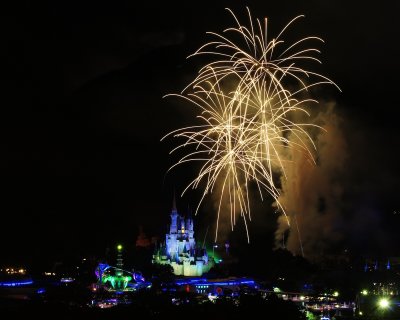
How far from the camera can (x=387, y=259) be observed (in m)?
52.2

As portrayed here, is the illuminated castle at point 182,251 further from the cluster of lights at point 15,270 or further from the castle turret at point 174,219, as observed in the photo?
the cluster of lights at point 15,270

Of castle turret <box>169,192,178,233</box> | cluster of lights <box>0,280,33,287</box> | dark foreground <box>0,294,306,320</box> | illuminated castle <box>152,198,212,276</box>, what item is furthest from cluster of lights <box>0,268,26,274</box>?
dark foreground <box>0,294,306,320</box>

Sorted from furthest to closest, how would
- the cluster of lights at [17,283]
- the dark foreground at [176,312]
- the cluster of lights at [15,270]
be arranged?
the cluster of lights at [15,270] → the cluster of lights at [17,283] → the dark foreground at [176,312]

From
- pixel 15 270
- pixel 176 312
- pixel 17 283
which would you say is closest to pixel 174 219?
pixel 15 270

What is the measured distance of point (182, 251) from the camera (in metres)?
60.3

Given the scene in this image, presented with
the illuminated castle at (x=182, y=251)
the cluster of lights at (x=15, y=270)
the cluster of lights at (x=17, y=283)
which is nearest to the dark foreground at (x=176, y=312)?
the cluster of lights at (x=17, y=283)

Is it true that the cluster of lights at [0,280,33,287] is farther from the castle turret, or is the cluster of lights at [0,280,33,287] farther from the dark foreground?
the castle turret

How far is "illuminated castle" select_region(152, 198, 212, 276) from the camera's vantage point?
59656mm

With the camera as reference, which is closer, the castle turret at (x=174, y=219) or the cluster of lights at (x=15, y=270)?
the cluster of lights at (x=15, y=270)

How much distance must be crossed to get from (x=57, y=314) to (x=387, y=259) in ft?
132

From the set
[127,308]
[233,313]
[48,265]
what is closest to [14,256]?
[48,265]

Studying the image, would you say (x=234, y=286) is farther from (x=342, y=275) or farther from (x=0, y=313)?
(x=0, y=313)

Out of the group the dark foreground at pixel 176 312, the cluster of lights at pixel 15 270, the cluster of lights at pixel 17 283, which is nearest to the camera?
the dark foreground at pixel 176 312

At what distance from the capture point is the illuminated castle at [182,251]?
59.7 m
